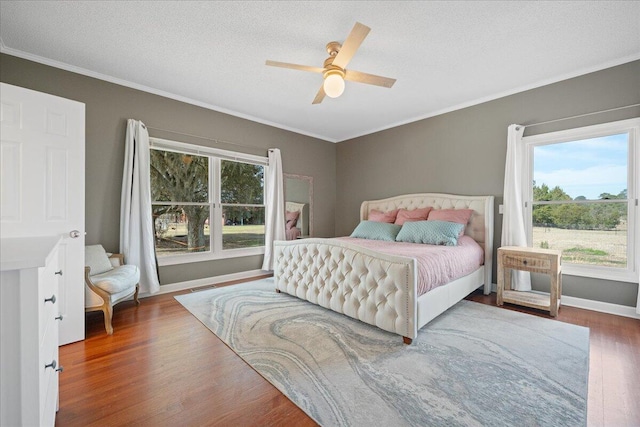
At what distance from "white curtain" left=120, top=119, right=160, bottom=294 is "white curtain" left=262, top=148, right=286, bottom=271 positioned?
1.64m

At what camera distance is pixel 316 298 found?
2910mm

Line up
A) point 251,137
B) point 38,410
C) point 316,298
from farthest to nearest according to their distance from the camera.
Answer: point 251,137 < point 316,298 < point 38,410

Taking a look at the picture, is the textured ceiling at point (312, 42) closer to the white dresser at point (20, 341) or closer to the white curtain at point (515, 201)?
the white curtain at point (515, 201)

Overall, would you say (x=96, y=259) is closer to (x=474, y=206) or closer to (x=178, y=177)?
(x=178, y=177)

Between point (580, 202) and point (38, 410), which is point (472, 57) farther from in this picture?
point (38, 410)

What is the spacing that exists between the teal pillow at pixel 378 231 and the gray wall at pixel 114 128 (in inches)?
71.7

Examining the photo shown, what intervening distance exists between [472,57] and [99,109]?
160 inches

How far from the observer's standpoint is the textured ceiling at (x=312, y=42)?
6.74 ft

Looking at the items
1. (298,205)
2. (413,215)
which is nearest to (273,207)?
(298,205)

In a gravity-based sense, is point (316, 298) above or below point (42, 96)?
below

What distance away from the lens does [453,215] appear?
3.62 metres

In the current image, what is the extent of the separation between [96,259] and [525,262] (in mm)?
4550

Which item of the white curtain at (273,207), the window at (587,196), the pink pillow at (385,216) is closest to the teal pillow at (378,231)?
the pink pillow at (385,216)

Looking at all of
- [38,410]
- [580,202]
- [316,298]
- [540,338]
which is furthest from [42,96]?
[580,202]
